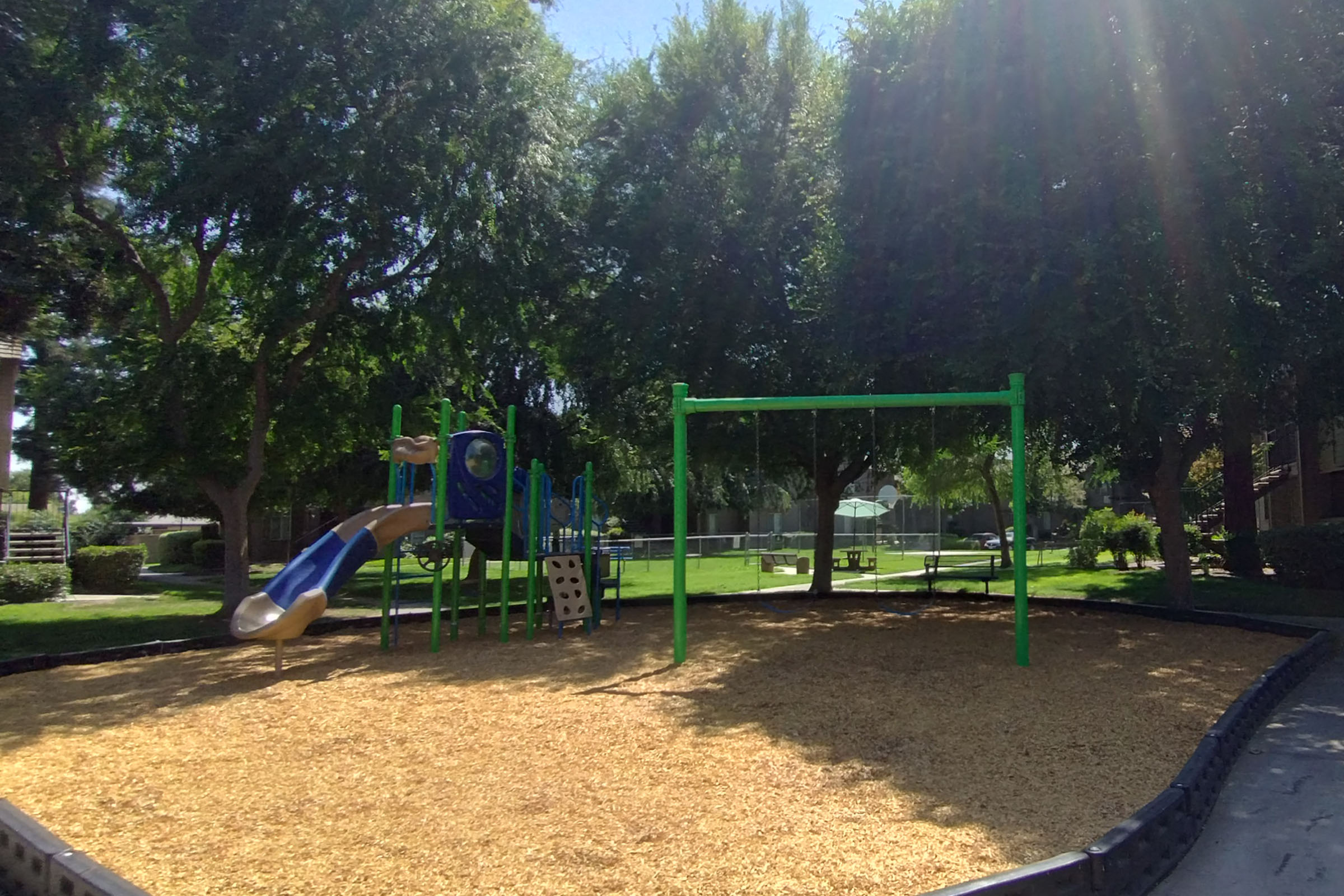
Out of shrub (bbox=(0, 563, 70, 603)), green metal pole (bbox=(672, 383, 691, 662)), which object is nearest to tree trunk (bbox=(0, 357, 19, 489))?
shrub (bbox=(0, 563, 70, 603))

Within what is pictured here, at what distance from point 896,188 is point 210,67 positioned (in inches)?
352

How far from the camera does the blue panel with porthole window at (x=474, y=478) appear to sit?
12852 mm

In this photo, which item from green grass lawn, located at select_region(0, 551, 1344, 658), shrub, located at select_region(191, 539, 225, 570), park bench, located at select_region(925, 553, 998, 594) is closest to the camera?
green grass lawn, located at select_region(0, 551, 1344, 658)

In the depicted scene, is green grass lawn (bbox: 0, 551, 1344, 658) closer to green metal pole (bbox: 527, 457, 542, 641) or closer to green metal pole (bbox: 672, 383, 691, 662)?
green metal pole (bbox: 527, 457, 542, 641)

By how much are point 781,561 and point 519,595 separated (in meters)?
6.02

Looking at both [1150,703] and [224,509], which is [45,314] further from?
[1150,703]

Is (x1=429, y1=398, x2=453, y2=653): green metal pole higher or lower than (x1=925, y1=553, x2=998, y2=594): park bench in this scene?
higher

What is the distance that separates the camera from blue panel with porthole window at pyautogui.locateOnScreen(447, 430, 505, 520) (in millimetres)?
12852

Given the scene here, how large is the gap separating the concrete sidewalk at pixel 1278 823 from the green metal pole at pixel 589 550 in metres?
8.21

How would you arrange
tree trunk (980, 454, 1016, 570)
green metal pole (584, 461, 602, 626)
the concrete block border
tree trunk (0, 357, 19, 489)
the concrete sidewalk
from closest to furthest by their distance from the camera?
the concrete block border
the concrete sidewalk
green metal pole (584, 461, 602, 626)
tree trunk (0, 357, 19, 489)
tree trunk (980, 454, 1016, 570)

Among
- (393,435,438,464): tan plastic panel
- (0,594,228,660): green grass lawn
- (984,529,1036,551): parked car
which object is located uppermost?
(393,435,438,464): tan plastic panel

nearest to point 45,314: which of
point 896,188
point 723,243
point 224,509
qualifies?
point 224,509

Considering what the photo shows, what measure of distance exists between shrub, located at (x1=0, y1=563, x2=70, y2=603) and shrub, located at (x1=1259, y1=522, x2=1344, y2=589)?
24394 mm

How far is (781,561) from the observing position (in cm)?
2308
